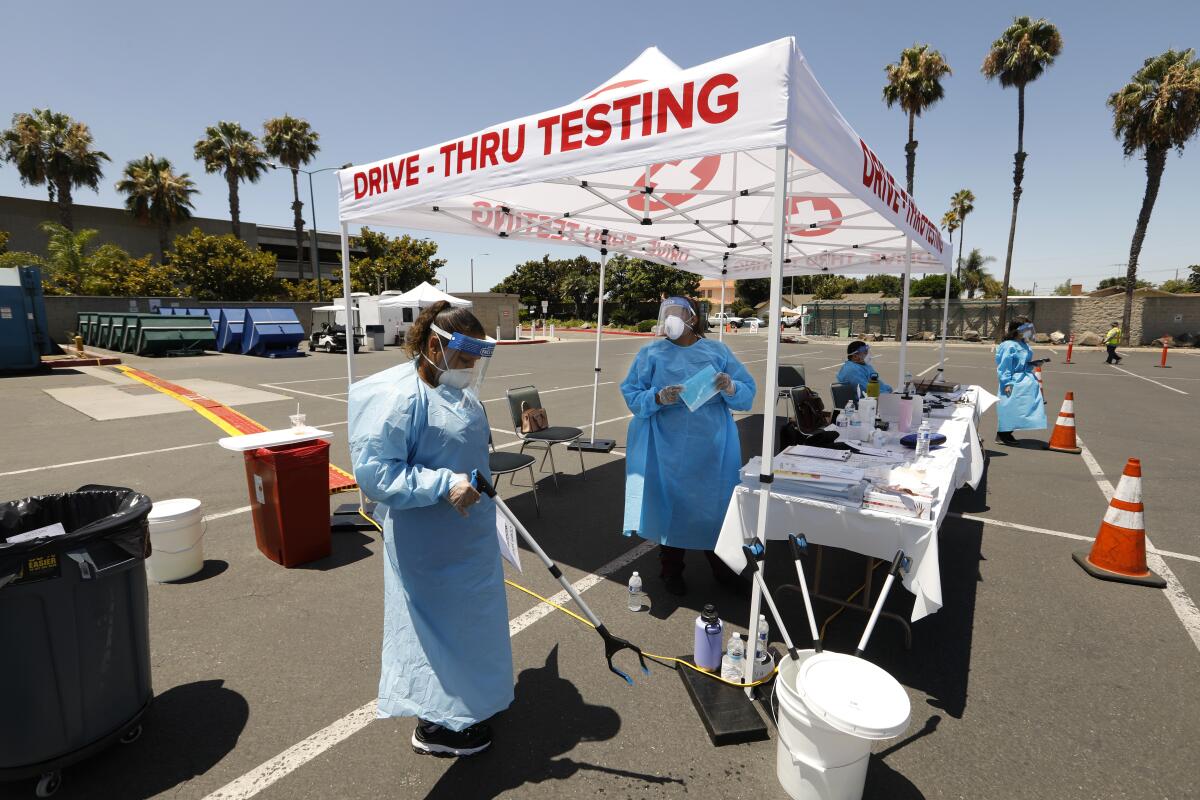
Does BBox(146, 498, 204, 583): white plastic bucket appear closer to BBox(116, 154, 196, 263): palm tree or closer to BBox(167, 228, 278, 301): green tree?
BBox(167, 228, 278, 301): green tree

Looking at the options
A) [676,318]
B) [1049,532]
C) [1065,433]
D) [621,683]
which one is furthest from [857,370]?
[621,683]

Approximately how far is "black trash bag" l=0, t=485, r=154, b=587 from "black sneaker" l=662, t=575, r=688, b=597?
285cm

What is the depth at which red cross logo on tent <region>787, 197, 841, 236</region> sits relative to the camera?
5776 mm

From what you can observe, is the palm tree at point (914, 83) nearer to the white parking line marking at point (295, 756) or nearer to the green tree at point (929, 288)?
the green tree at point (929, 288)

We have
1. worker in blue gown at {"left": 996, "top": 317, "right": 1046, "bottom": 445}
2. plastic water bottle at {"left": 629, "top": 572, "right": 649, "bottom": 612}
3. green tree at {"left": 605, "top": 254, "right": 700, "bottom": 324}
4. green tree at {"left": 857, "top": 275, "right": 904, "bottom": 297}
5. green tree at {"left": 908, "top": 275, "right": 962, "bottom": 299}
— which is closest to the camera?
plastic water bottle at {"left": 629, "top": 572, "right": 649, "bottom": 612}

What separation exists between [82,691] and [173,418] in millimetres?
8866

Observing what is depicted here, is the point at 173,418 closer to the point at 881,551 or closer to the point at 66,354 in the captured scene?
the point at 881,551

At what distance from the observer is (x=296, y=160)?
35.5 m

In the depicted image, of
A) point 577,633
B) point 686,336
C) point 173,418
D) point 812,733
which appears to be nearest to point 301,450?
point 577,633

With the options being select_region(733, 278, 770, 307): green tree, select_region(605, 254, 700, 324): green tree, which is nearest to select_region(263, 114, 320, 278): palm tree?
select_region(605, 254, 700, 324): green tree

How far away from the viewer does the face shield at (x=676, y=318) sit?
3.77 meters

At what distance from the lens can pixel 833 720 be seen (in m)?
1.95

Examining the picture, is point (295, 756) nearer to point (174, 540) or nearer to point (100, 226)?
point (174, 540)

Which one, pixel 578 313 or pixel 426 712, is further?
pixel 578 313
